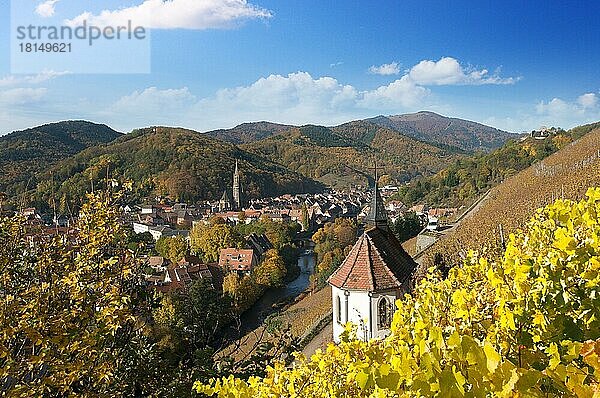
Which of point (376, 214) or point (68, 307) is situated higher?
point (376, 214)

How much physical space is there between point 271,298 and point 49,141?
335 ft

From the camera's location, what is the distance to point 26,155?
8338 centimetres

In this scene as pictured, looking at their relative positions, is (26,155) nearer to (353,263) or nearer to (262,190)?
(262,190)

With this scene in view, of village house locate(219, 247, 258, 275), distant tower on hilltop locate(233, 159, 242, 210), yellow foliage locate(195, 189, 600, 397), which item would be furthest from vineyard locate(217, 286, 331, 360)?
distant tower on hilltop locate(233, 159, 242, 210)

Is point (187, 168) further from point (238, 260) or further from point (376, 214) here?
point (376, 214)

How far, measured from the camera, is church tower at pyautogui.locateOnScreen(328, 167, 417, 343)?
15.8 meters

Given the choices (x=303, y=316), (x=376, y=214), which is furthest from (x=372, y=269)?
(x=303, y=316)

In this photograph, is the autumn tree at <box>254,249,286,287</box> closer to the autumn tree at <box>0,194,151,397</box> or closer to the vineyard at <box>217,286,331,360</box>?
the vineyard at <box>217,286,331,360</box>

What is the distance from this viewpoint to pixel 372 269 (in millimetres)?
16156

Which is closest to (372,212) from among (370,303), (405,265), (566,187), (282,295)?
(405,265)

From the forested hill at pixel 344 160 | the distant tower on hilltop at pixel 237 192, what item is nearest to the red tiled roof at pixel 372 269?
the distant tower on hilltop at pixel 237 192

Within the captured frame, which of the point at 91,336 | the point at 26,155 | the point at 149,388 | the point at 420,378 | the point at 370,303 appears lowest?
the point at 370,303

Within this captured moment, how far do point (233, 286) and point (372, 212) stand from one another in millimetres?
19461

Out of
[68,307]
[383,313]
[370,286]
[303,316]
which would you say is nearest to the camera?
[68,307]
